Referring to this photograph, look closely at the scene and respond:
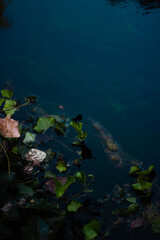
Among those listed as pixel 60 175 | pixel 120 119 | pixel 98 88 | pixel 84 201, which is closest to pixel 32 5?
pixel 98 88

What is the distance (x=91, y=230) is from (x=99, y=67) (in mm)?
1819

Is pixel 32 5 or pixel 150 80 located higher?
pixel 32 5

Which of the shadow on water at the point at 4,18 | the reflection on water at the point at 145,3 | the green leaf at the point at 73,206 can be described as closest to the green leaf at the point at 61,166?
the green leaf at the point at 73,206

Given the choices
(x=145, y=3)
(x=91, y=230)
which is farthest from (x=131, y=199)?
(x=145, y=3)

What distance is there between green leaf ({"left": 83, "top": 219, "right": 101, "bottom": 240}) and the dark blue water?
1.21ft

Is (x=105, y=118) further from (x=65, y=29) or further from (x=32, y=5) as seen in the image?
(x=32, y=5)

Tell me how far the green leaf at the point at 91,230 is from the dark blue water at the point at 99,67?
1.21 ft

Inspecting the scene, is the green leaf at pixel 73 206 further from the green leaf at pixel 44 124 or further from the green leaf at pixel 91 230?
the green leaf at pixel 44 124

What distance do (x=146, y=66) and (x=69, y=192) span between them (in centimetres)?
191

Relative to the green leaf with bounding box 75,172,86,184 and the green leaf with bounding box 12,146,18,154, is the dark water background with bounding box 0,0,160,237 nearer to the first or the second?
the green leaf with bounding box 75,172,86,184

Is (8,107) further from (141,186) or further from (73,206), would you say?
(141,186)

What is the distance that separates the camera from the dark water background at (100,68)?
1.72 m

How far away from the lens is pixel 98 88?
76.5 inches

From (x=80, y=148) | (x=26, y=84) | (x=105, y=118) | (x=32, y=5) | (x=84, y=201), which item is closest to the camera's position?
(x=84, y=201)
